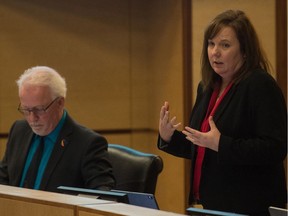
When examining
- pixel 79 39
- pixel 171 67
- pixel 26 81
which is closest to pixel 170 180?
pixel 171 67

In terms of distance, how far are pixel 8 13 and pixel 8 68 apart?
1.58 ft

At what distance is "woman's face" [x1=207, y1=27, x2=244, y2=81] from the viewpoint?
2.75m

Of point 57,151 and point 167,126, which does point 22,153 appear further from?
point 167,126

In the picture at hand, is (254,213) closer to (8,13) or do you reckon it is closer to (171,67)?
(171,67)

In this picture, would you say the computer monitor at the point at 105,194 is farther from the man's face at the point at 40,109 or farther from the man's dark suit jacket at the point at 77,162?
the man's face at the point at 40,109

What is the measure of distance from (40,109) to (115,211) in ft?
5.26

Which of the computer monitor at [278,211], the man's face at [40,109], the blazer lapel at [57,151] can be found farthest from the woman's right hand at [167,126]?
the computer monitor at [278,211]

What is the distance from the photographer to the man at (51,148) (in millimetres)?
3215

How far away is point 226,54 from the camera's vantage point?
9.02 ft

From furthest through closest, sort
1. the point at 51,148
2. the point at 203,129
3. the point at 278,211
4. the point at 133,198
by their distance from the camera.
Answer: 1. the point at 51,148
2. the point at 203,129
3. the point at 133,198
4. the point at 278,211

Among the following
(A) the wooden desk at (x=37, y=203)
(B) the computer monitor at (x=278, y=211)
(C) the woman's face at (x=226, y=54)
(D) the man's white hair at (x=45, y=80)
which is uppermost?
(C) the woman's face at (x=226, y=54)

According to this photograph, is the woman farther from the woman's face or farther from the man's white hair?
the man's white hair

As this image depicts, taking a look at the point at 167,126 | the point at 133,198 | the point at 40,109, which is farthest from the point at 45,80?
the point at 133,198

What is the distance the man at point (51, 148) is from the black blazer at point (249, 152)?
25.0 inches
